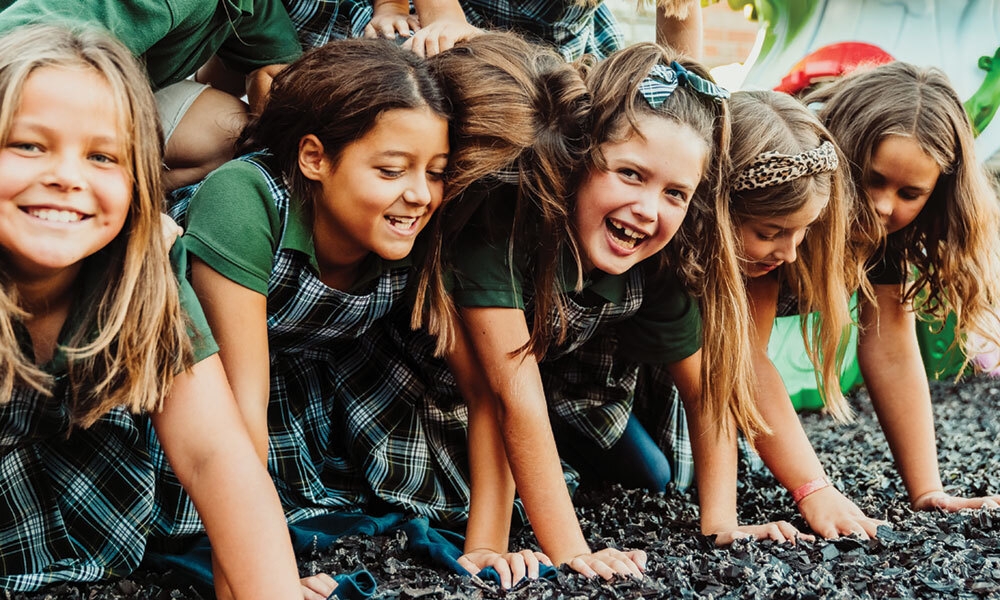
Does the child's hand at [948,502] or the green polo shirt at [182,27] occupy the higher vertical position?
the green polo shirt at [182,27]

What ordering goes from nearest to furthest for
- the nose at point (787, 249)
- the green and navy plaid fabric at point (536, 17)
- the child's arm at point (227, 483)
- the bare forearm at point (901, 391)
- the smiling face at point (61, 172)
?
1. the smiling face at point (61, 172)
2. the child's arm at point (227, 483)
3. the nose at point (787, 249)
4. the green and navy plaid fabric at point (536, 17)
5. the bare forearm at point (901, 391)

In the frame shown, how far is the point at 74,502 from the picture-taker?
82.9 inches

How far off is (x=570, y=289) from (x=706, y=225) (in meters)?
0.35

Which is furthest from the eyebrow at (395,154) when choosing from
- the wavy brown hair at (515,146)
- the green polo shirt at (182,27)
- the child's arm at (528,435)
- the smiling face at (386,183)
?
the green polo shirt at (182,27)

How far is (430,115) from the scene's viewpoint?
2.12m

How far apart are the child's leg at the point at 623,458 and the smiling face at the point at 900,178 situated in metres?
0.91

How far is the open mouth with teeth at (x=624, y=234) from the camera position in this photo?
2.25 m

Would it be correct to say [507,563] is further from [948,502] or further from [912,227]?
[912,227]

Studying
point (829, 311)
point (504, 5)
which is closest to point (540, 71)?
point (504, 5)

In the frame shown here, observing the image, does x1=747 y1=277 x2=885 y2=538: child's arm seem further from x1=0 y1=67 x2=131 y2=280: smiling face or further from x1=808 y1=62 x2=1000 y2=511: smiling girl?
x1=0 y1=67 x2=131 y2=280: smiling face

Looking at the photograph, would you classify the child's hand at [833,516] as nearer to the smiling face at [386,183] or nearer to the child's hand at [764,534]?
the child's hand at [764,534]

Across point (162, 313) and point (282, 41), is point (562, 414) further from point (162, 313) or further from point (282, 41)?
point (162, 313)

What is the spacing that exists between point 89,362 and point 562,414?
1501 mm

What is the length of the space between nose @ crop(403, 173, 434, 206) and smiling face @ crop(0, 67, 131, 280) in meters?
0.59
